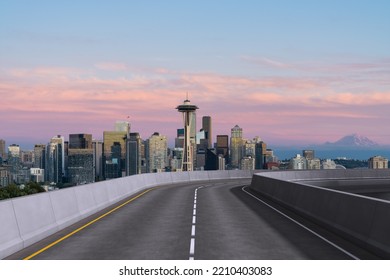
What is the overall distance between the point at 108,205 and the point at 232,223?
35.0 ft

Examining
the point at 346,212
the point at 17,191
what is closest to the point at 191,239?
the point at 346,212

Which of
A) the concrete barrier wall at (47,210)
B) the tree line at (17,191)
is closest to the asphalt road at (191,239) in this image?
the concrete barrier wall at (47,210)

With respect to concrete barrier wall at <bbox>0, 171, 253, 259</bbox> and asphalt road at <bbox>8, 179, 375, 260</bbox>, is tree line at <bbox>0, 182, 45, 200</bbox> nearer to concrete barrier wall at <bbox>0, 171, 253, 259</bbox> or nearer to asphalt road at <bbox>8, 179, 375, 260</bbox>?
concrete barrier wall at <bbox>0, 171, 253, 259</bbox>

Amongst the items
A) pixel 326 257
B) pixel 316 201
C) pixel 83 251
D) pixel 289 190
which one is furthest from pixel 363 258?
pixel 289 190

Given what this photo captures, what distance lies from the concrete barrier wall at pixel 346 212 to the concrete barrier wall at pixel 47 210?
8583mm

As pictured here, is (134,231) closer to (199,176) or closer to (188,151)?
(199,176)

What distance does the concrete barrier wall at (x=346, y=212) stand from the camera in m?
15.5

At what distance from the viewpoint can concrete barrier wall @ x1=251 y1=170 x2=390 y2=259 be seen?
15508mm

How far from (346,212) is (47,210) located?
8.95 metres

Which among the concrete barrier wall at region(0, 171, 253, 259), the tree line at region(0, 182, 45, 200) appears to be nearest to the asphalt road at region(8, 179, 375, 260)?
the concrete barrier wall at region(0, 171, 253, 259)

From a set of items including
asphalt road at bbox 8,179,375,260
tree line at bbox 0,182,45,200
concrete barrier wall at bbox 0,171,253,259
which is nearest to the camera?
asphalt road at bbox 8,179,375,260

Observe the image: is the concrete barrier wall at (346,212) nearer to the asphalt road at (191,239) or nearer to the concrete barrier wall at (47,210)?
the asphalt road at (191,239)

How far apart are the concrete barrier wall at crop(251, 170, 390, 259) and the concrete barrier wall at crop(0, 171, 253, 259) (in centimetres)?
858
